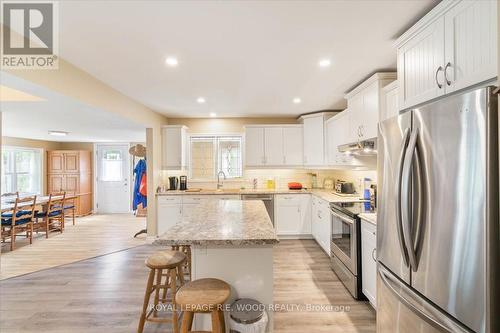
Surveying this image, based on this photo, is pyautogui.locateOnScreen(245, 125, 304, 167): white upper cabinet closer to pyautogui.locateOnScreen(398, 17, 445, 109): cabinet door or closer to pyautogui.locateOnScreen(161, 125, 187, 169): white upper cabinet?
pyautogui.locateOnScreen(161, 125, 187, 169): white upper cabinet

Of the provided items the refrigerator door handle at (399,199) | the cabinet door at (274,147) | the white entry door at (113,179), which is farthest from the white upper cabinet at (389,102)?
the white entry door at (113,179)

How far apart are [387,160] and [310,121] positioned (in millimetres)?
3207

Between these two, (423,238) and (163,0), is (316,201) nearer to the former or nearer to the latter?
(423,238)

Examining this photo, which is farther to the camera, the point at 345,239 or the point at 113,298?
the point at 345,239

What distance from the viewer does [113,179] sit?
757 cm

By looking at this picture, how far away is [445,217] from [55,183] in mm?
9097

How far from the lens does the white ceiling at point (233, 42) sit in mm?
1593

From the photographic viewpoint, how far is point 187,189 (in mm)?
5020

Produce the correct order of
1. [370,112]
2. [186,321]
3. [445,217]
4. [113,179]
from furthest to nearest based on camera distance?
[113,179] < [370,112] < [186,321] < [445,217]

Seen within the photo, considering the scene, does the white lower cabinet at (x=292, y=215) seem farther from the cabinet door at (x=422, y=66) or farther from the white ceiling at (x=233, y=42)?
the cabinet door at (x=422, y=66)

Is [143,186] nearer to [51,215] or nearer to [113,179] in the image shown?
[51,215]

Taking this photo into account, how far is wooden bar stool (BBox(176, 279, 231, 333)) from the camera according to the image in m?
1.35

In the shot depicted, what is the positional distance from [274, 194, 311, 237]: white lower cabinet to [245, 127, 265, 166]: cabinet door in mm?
886

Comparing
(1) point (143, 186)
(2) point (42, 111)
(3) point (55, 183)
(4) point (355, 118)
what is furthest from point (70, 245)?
(4) point (355, 118)
